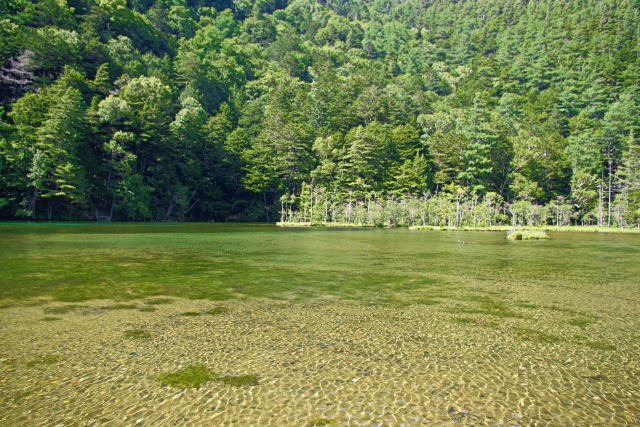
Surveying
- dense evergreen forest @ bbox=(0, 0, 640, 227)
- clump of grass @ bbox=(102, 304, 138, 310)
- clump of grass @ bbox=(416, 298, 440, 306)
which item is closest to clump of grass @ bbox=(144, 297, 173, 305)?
clump of grass @ bbox=(102, 304, 138, 310)

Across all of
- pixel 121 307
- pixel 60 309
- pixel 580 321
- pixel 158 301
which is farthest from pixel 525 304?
pixel 60 309

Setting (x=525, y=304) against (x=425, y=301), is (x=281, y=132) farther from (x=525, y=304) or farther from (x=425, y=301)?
(x=525, y=304)

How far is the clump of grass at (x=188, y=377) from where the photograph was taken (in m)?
2.31

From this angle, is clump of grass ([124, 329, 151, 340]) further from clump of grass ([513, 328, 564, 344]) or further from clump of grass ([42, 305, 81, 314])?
clump of grass ([513, 328, 564, 344])

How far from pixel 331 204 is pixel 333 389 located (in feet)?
129

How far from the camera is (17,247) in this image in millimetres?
10477

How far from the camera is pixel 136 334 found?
3.27m

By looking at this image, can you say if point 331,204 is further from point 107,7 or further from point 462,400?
point 107,7

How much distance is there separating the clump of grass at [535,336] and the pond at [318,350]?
0.01 meters

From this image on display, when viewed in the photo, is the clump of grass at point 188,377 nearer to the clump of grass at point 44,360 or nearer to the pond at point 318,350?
the pond at point 318,350

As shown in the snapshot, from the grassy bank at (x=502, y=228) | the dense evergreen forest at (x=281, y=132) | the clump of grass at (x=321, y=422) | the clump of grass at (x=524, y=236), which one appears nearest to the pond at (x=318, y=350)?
the clump of grass at (x=321, y=422)

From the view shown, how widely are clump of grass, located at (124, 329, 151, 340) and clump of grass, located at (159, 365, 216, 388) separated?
3.11 feet

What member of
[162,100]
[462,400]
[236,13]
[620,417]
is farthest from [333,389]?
[236,13]

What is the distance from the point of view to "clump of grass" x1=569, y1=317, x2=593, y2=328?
3.72 m
